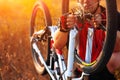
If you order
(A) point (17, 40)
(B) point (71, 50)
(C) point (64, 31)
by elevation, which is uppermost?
(C) point (64, 31)

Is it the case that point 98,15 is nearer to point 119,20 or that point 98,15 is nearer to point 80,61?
point 119,20

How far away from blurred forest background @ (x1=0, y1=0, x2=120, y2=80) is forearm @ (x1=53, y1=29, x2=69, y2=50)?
174cm

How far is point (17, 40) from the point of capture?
6.84 m

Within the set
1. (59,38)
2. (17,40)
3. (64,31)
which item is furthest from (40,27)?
(64,31)

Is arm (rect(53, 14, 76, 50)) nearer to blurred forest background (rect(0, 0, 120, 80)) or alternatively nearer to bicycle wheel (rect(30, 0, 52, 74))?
bicycle wheel (rect(30, 0, 52, 74))

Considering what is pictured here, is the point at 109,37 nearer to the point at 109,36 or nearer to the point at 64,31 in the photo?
the point at 109,36

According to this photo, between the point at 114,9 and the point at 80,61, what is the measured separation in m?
0.79

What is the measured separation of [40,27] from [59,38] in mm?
1565

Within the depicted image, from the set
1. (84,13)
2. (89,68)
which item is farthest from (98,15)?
(89,68)

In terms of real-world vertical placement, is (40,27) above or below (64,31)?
below

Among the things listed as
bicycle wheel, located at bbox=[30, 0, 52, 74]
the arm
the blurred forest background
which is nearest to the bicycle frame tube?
the arm

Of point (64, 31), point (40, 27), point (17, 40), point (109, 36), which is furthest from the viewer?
point (17, 40)

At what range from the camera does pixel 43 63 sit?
5027 millimetres

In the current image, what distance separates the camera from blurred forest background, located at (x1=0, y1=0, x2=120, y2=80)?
6.33 metres
